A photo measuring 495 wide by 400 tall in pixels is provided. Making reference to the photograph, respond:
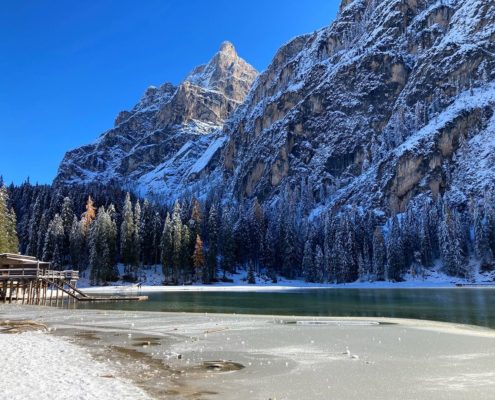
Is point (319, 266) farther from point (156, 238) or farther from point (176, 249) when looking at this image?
point (156, 238)

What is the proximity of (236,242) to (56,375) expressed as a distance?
10958 cm

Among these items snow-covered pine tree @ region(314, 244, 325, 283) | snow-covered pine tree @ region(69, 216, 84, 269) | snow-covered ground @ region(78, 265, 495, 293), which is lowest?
snow-covered ground @ region(78, 265, 495, 293)

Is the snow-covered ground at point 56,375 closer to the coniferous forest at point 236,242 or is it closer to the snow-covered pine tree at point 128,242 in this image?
the coniferous forest at point 236,242

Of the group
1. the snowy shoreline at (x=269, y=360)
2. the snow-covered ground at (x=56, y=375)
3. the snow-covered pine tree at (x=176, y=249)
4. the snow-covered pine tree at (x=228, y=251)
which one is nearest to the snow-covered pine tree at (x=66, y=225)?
the snow-covered pine tree at (x=176, y=249)

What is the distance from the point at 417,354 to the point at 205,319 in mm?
17714

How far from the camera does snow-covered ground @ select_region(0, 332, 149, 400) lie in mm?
10750

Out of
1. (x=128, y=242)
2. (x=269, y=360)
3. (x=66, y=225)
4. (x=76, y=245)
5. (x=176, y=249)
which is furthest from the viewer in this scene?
(x=66, y=225)

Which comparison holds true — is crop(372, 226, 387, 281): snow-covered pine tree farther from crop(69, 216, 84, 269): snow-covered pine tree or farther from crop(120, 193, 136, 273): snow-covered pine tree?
crop(69, 216, 84, 269): snow-covered pine tree

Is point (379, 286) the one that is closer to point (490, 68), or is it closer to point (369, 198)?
point (369, 198)

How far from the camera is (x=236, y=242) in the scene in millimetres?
122188

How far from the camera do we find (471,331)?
2547cm

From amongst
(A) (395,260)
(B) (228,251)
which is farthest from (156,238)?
(A) (395,260)

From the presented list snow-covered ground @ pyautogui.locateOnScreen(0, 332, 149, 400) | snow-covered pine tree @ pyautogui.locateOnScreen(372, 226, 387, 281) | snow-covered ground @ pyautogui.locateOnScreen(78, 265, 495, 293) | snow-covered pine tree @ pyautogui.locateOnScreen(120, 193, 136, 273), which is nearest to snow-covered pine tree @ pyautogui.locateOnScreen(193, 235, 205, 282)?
snow-covered ground @ pyautogui.locateOnScreen(78, 265, 495, 293)

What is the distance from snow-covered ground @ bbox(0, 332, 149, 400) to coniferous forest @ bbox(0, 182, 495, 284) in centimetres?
8028
